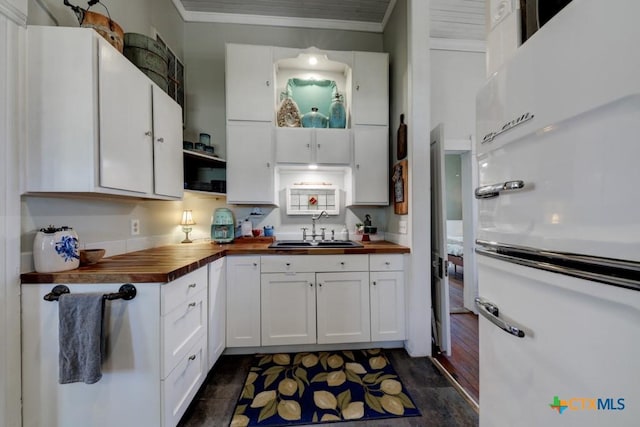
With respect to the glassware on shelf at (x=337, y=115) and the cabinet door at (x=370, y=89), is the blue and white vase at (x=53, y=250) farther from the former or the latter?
the cabinet door at (x=370, y=89)

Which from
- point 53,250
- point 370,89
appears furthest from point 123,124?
point 370,89

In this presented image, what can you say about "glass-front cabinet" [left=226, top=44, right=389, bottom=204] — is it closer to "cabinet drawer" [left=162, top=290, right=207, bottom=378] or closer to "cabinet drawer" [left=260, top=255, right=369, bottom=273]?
"cabinet drawer" [left=260, top=255, right=369, bottom=273]

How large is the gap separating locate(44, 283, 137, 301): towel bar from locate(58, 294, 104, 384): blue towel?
0.04m

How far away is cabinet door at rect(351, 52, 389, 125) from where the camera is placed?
2.33 meters

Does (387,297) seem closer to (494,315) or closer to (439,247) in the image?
(439,247)

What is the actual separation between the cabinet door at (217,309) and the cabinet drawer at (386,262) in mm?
1234

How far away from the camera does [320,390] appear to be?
1.62 m

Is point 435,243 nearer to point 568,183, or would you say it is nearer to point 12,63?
point 568,183

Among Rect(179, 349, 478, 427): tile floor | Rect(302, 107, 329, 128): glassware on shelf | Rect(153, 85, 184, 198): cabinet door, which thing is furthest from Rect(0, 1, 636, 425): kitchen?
Rect(302, 107, 329, 128): glassware on shelf

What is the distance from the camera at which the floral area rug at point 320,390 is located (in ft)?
4.67

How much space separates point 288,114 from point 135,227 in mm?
1682

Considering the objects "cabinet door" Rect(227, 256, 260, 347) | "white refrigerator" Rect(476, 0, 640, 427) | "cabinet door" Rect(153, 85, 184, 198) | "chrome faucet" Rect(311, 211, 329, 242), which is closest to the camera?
"white refrigerator" Rect(476, 0, 640, 427)

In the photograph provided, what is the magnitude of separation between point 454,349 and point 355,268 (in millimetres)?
1219

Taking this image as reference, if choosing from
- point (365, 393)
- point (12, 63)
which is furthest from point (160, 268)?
point (365, 393)
